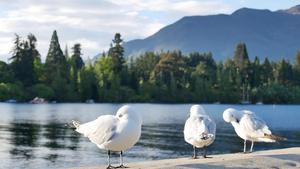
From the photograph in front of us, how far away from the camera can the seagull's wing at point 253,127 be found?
35.2 feet

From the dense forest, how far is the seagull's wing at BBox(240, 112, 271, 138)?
11965 cm

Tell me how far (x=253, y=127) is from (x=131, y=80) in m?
136

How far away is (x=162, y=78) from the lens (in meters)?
160

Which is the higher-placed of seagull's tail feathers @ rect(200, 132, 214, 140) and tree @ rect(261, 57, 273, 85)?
tree @ rect(261, 57, 273, 85)

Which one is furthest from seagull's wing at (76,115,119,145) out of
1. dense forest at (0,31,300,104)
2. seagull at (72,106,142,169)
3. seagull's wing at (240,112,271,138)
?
dense forest at (0,31,300,104)

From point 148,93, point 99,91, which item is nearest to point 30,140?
point 99,91

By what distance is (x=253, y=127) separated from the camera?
10883 mm

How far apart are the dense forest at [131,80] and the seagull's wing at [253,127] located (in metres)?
120

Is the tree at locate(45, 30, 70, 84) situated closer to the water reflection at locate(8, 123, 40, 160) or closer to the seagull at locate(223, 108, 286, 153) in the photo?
the water reflection at locate(8, 123, 40, 160)

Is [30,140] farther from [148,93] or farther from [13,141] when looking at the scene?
[148,93]

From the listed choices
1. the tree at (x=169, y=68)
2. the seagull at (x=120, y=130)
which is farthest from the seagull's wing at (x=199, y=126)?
the tree at (x=169, y=68)

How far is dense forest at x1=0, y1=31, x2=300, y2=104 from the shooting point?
429ft

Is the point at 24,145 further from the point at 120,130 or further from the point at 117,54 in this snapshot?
the point at 117,54

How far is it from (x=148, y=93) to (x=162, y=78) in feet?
53.9
